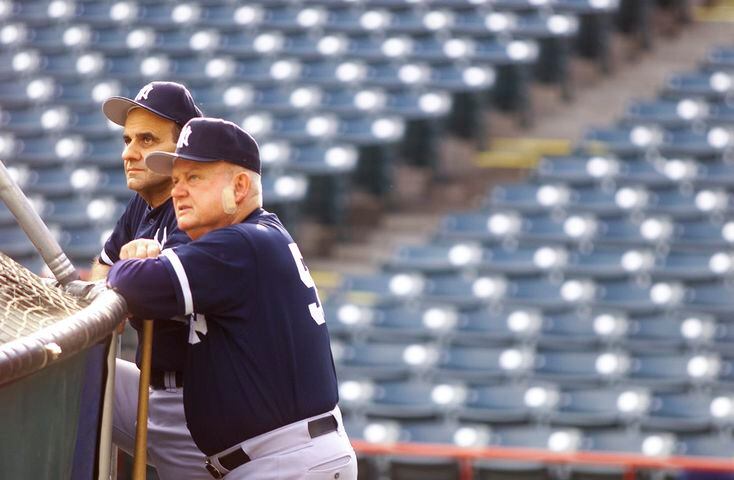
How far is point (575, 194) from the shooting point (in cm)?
1012

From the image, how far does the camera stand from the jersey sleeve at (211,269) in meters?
2.34

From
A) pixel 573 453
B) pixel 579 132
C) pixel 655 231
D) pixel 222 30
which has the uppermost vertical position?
pixel 222 30

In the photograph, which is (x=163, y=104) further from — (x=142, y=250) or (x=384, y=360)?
(x=384, y=360)

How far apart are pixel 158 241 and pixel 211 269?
41 cm

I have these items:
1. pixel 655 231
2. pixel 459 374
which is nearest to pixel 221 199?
pixel 459 374

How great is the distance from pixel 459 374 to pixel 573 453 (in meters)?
1.52

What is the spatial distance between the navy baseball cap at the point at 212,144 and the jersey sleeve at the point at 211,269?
136mm

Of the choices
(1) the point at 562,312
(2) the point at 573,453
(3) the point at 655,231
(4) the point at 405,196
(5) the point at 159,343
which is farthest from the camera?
(4) the point at 405,196

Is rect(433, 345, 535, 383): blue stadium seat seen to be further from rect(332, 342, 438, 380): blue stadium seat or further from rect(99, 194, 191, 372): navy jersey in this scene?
rect(99, 194, 191, 372): navy jersey

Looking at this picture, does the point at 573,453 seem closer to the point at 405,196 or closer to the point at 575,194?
the point at 575,194

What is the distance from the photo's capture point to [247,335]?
96.2 inches

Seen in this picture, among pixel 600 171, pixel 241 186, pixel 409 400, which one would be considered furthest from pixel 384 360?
pixel 241 186

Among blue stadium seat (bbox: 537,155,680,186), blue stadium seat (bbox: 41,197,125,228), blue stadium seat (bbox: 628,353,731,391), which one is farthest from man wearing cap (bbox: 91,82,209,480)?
blue stadium seat (bbox: 537,155,680,186)

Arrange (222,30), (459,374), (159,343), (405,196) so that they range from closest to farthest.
A: 1. (159,343)
2. (459,374)
3. (405,196)
4. (222,30)
